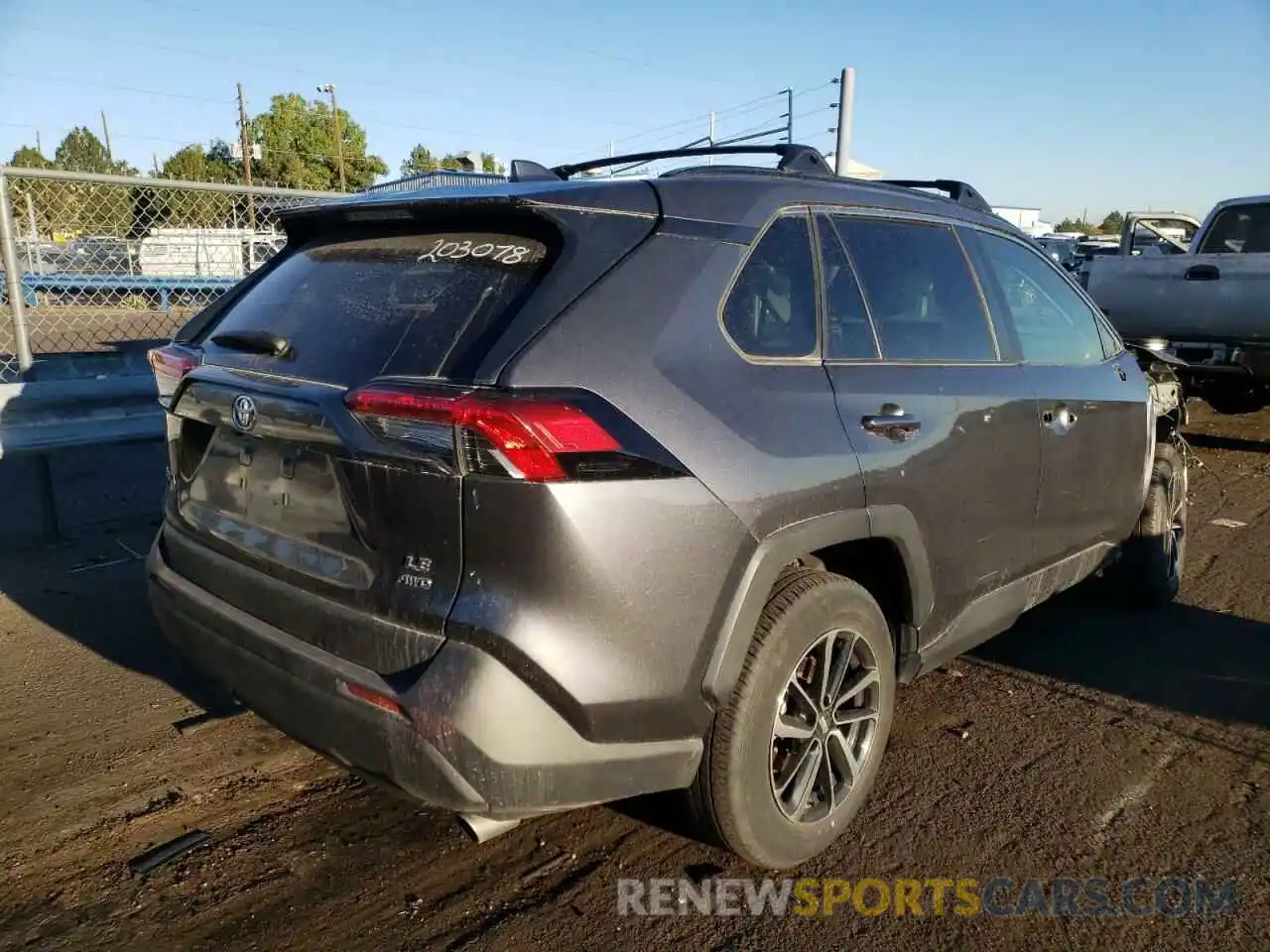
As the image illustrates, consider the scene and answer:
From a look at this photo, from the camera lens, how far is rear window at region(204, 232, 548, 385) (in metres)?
2.22

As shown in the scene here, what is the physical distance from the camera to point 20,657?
3.98 metres

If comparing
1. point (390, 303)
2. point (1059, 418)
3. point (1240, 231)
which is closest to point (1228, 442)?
point (1240, 231)

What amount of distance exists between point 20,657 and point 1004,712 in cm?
405

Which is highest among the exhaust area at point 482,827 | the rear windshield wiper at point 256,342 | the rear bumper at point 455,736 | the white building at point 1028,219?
the white building at point 1028,219

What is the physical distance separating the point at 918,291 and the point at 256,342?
209 centimetres

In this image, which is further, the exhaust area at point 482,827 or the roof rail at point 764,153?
the roof rail at point 764,153

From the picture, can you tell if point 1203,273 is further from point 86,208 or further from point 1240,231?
point 86,208

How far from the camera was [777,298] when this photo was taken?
2629 mm

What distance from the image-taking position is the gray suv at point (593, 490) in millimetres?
2043

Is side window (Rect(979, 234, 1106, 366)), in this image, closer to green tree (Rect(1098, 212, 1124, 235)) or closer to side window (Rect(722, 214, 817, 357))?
side window (Rect(722, 214, 817, 357))

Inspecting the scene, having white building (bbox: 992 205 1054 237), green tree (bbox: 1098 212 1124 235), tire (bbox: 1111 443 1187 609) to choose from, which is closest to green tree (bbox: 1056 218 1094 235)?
green tree (bbox: 1098 212 1124 235)

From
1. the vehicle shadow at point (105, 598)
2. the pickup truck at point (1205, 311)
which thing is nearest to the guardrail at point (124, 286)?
the vehicle shadow at point (105, 598)

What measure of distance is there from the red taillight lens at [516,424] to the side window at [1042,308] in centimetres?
222

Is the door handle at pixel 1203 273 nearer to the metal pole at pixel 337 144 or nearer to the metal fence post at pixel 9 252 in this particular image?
the metal fence post at pixel 9 252
